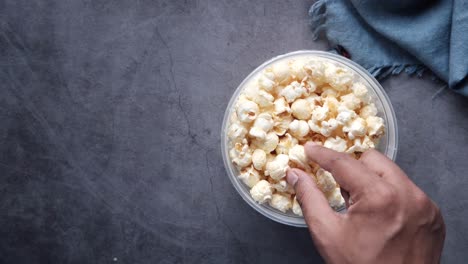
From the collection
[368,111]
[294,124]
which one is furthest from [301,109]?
[368,111]

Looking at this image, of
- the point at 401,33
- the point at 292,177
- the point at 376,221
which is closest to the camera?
the point at 376,221

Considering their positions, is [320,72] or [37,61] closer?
[320,72]

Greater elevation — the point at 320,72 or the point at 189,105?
the point at 320,72

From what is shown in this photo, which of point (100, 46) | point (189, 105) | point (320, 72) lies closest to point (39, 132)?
point (100, 46)

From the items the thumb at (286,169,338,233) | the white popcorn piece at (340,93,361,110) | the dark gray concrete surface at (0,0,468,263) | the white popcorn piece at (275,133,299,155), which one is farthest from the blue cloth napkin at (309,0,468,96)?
the thumb at (286,169,338,233)

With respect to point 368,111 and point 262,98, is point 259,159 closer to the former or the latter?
point 262,98

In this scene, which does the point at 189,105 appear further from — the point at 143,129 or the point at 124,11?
the point at 124,11

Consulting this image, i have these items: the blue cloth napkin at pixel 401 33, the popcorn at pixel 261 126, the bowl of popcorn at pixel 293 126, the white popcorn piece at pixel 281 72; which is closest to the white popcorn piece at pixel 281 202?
the bowl of popcorn at pixel 293 126
